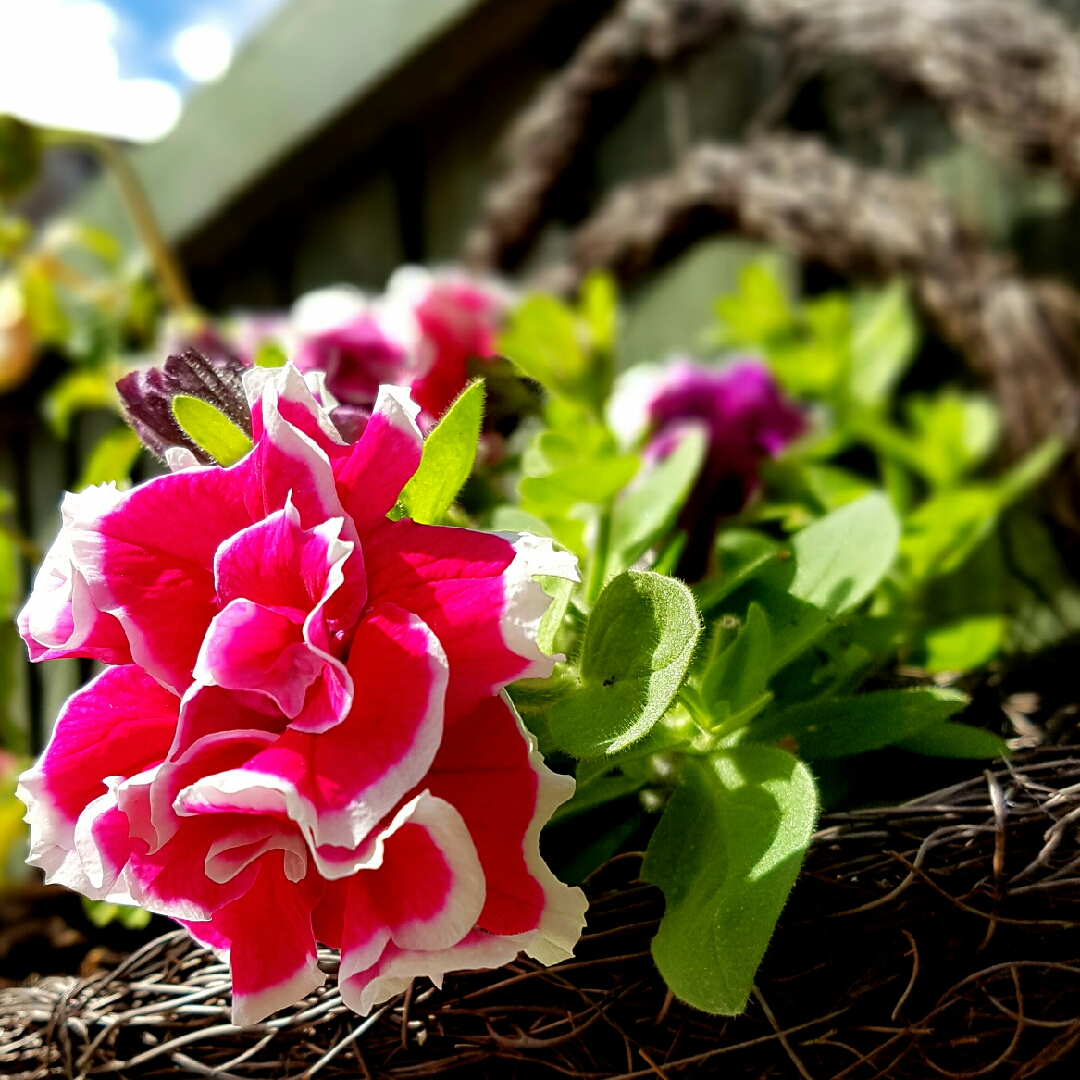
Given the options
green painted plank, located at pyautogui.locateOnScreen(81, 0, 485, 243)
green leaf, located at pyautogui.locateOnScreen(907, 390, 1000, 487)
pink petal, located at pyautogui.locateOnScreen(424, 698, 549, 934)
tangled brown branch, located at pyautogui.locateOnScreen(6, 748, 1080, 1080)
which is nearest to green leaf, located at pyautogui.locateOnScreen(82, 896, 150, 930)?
tangled brown branch, located at pyautogui.locateOnScreen(6, 748, 1080, 1080)

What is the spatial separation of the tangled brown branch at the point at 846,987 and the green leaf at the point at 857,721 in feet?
0.07

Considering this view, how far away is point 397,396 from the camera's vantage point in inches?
10.5

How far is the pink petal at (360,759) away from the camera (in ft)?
0.75

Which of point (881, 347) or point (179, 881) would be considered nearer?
point (179, 881)

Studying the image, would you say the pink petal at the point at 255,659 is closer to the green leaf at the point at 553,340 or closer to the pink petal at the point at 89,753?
the pink petal at the point at 89,753

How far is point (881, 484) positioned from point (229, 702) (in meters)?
0.58

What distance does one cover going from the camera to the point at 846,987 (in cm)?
29

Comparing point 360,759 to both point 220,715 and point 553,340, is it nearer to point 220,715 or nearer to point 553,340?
point 220,715

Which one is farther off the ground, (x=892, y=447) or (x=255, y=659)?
(x=255, y=659)

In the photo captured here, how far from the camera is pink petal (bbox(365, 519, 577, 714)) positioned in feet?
0.80

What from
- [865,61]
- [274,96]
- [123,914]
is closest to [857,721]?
[123,914]

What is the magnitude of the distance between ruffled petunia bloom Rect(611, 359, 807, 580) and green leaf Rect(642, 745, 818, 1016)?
233mm

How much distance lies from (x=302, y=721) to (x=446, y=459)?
83mm

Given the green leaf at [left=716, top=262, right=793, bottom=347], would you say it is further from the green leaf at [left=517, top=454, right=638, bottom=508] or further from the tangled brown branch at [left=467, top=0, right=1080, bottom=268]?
the green leaf at [left=517, top=454, right=638, bottom=508]
